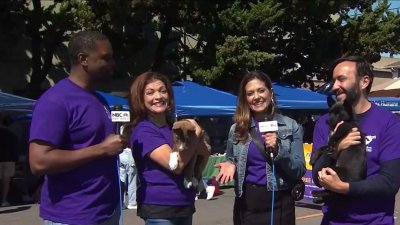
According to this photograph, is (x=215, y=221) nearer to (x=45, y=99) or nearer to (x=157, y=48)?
(x=45, y=99)

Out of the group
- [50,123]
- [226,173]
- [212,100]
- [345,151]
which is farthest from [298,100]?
[50,123]

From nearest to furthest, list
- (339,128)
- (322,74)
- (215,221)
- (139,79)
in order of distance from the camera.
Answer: (339,128), (139,79), (215,221), (322,74)

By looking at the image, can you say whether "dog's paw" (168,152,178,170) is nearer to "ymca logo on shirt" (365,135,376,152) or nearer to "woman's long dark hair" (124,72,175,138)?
"woman's long dark hair" (124,72,175,138)

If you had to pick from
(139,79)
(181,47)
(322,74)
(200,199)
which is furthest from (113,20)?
(139,79)

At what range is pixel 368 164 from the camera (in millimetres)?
3080

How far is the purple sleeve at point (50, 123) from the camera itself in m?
3.01

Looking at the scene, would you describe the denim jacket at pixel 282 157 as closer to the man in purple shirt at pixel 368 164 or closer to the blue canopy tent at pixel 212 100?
the man in purple shirt at pixel 368 164

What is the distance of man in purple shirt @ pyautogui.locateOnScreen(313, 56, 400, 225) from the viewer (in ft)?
9.80

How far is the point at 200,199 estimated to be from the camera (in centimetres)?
1257

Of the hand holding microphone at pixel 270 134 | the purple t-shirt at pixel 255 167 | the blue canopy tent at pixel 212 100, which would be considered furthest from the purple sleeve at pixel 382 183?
the blue canopy tent at pixel 212 100

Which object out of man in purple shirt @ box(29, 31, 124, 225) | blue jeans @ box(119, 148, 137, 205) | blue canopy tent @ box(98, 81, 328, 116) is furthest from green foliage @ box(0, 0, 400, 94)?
man in purple shirt @ box(29, 31, 124, 225)

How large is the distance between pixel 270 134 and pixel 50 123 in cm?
135

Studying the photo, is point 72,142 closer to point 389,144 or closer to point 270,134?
point 270,134

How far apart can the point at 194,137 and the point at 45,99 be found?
35.9 inches
